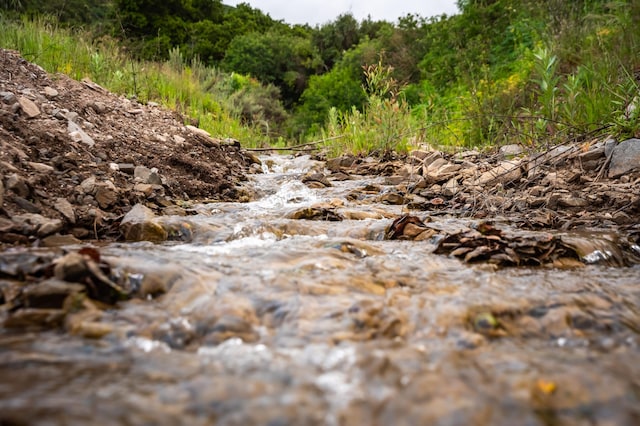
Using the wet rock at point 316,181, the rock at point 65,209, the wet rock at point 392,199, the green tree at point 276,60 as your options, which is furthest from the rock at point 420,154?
the green tree at point 276,60

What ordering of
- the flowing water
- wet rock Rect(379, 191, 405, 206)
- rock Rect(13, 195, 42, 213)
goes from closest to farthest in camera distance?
the flowing water, rock Rect(13, 195, 42, 213), wet rock Rect(379, 191, 405, 206)

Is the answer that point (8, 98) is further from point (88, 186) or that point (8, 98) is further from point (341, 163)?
point (341, 163)

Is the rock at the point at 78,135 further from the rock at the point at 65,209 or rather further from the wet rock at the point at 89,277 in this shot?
the wet rock at the point at 89,277

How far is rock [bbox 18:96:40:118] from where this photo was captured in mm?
2992

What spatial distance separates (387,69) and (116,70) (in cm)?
426

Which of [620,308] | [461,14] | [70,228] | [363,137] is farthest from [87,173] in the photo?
[461,14]

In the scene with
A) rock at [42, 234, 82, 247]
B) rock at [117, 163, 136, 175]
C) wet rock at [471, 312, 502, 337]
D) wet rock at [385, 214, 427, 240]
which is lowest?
wet rock at [471, 312, 502, 337]

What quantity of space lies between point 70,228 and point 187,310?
1.43m

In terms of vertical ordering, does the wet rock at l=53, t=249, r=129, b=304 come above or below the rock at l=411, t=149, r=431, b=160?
below

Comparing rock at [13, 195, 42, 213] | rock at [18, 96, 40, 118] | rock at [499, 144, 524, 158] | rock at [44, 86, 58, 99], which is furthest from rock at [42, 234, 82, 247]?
rock at [499, 144, 524, 158]

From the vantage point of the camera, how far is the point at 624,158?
282cm

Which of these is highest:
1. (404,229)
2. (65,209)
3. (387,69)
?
(387,69)

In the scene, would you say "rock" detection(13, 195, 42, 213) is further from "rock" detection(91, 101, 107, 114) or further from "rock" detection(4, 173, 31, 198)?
"rock" detection(91, 101, 107, 114)

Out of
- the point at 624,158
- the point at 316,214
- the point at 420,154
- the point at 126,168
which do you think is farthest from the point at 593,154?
the point at 126,168
